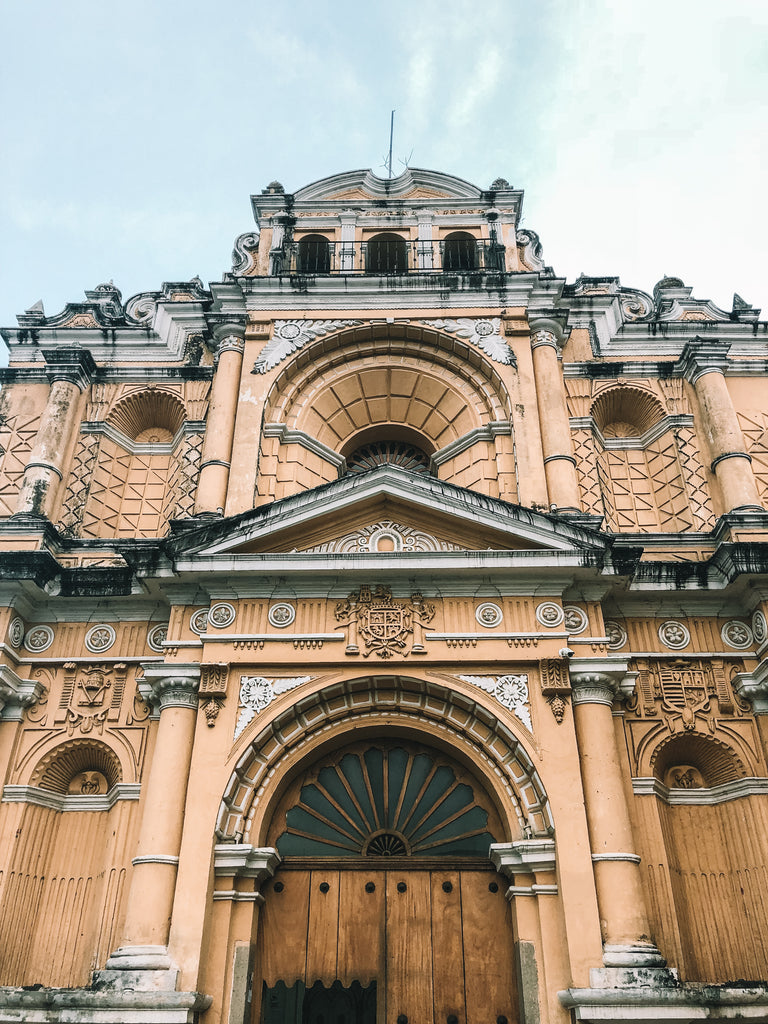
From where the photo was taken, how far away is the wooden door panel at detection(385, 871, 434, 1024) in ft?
33.6

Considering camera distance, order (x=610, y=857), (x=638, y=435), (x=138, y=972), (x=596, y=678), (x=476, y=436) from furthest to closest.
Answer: (x=638, y=435)
(x=476, y=436)
(x=596, y=678)
(x=610, y=857)
(x=138, y=972)

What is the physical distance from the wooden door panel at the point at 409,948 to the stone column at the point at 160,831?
8.74ft

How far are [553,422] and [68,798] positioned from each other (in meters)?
9.41

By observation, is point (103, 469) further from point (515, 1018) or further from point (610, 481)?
point (515, 1018)

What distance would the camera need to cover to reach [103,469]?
1507 centimetres

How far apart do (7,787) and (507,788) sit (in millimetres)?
6791

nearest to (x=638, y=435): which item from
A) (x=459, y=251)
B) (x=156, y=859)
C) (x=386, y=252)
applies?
(x=459, y=251)

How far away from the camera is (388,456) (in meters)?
16.2

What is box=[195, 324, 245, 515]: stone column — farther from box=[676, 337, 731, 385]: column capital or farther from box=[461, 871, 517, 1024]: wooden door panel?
box=[676, 337, 731, 385]: column capital

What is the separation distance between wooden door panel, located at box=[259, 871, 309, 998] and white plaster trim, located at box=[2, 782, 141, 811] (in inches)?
93.8

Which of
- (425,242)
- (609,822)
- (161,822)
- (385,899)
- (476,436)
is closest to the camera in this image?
(609,822)

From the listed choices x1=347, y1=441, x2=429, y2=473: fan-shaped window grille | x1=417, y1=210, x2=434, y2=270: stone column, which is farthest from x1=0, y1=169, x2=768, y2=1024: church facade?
x1=417, y1=210, x2=434, y2=270: stone column

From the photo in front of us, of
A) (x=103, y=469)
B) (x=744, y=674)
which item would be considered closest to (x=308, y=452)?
(x=103, y=469)

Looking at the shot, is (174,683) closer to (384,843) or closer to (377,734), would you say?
(377,734)
